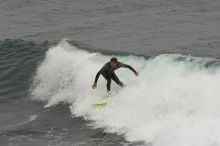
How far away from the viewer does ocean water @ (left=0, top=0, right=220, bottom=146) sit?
15.8m

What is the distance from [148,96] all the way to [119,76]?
3441 mm

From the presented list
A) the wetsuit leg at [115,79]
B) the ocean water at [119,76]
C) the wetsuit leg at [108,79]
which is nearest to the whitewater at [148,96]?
the ocean water at [119,76]

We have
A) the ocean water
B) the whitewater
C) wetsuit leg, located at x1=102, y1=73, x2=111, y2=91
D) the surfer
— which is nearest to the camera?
the whitewater

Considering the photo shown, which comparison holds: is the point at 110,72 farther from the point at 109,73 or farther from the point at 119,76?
the point at 119,76

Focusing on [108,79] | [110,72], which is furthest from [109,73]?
[108,79]

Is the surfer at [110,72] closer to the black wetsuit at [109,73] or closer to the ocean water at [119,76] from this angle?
the black wetsuit at [109,73]

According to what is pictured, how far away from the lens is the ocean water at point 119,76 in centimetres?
1581

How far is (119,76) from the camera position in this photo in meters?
20.9

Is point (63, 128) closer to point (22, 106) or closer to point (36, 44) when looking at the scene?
point (22, 106)

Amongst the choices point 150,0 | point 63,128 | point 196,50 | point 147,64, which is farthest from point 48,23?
point 63,128

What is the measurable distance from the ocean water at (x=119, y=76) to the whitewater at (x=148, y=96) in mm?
36

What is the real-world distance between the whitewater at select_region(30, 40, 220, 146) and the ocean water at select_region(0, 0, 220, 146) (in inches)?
1.4

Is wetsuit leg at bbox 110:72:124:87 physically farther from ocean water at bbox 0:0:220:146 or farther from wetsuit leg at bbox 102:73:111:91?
ocean water at bbox 0:0:220:146

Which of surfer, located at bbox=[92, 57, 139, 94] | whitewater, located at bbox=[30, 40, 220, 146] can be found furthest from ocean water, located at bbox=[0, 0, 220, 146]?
surfer, located at bbox=[92, 57, 139, 94]
